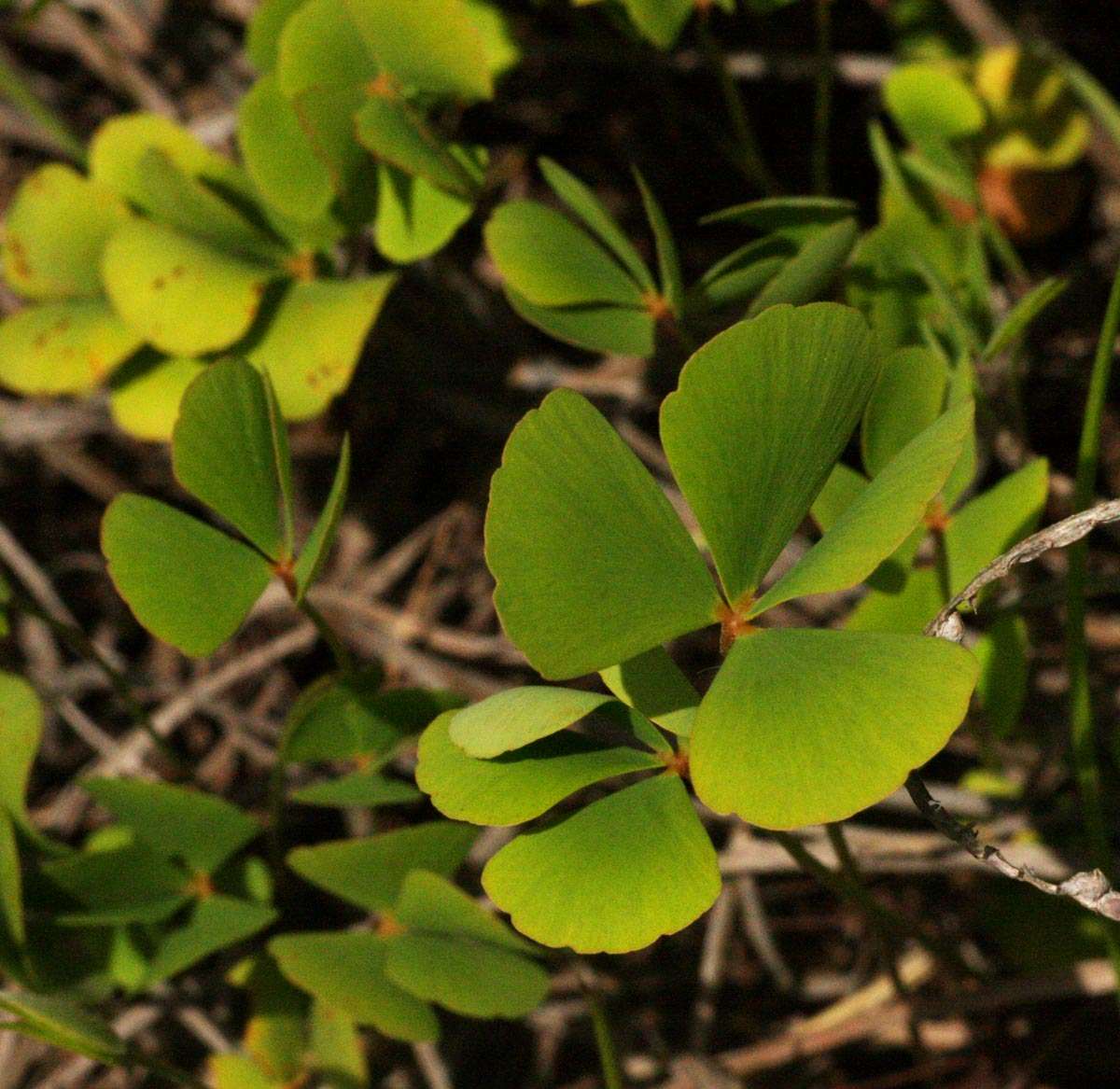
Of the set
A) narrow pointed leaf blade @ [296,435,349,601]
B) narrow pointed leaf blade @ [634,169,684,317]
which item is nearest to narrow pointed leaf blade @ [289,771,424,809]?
narrow pointed leaf blade @ [296,435,349,601]

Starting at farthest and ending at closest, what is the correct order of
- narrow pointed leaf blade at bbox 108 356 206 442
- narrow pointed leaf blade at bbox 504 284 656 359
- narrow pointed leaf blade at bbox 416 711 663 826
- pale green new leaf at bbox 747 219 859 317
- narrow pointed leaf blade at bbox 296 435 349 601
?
narrow pointed leaf blade at bbox 108 356 206 442, narrow pointed leaf blade at bbox 504 284 656 359, pale green new leaf at bbox 747 219 859 317, narrow pointed leaf blade at bbox 296 435 349 601, narrow pointed leaf blade at bbox 416 711 663 826

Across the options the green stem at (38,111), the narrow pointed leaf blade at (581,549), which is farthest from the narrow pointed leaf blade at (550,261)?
the green stem at (38,111)

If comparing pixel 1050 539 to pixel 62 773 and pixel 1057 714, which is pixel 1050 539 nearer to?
pixel 1057 714

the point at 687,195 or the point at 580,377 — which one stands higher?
the point at 687,195

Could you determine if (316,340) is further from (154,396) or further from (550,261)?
(550,261)

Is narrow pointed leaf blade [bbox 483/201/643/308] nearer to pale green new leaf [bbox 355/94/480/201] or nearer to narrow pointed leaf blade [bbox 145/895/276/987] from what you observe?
pale green new leaf [bbox 355/94/480/201]

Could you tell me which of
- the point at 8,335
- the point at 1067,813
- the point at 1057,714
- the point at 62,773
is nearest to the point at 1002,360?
the point at 1057,714

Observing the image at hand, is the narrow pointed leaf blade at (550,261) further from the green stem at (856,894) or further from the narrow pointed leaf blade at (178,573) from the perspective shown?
the green stem at (856,894)
